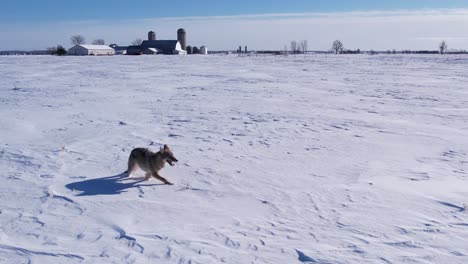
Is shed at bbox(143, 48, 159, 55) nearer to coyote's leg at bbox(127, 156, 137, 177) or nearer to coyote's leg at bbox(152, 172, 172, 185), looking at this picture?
coyote's leg at bbox(127, 156, 137, 177)

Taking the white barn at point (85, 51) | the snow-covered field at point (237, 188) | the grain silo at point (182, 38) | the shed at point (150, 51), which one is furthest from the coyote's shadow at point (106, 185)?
the grain silo at point (182, 38)

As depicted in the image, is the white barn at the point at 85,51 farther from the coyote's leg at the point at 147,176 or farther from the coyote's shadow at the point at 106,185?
the coyote's leg at the point at 147,176

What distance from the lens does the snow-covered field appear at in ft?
12.3

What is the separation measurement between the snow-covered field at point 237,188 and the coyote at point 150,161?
0.53 feet

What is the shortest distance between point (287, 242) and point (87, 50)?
74707 millimetres

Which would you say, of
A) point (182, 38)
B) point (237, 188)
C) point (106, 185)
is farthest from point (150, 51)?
point (237, 188)

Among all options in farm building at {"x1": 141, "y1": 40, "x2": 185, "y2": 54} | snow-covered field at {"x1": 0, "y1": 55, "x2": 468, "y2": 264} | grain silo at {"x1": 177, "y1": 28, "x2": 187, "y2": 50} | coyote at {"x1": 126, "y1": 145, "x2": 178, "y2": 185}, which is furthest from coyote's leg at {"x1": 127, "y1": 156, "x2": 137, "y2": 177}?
grain silo at {"x1": 177, "y1": 28, "x2": 187, "y2": 50}

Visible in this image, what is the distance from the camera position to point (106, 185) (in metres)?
5.20

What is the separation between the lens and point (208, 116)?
10.2m

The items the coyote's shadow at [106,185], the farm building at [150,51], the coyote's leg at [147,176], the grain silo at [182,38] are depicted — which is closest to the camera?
the coyote's shadow at [106,185]

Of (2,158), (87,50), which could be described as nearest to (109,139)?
(2,158)

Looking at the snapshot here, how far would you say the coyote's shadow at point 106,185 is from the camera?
4.98m

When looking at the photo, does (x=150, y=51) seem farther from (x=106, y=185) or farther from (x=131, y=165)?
(x=106, y=185)

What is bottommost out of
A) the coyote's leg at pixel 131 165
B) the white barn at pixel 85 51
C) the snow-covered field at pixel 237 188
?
the snow-covered field at pixel 237 188
